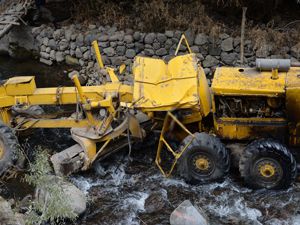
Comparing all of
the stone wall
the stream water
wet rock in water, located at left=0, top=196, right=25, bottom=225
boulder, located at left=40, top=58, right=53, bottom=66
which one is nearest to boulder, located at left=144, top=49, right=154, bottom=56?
the stone wall

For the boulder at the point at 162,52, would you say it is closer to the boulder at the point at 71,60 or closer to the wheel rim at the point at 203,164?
the boulder at the point at 71,60

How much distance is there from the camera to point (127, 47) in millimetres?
14672

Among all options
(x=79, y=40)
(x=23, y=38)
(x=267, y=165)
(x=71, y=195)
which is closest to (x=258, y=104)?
(x=267, y=165)

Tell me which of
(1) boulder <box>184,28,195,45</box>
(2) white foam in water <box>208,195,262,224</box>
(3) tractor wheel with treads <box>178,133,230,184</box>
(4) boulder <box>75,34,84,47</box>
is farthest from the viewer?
(4) boulder <box>75,34,84,47</box>

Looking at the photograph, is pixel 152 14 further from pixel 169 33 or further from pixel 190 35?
pixel 190 35

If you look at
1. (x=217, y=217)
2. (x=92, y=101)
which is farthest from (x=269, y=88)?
(x=92, y=101)

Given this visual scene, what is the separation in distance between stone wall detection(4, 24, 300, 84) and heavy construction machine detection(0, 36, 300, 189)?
421 centimetres

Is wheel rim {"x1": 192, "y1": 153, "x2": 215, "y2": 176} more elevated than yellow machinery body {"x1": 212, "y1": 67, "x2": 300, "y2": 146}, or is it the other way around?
yellow machinery body {"x1": 212, "y1": 67, "x2": 300, "y2": 146}

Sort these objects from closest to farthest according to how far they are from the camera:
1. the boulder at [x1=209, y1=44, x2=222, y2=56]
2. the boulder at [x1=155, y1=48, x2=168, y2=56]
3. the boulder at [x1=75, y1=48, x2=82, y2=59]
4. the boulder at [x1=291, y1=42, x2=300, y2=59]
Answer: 1. the boulder at [x1=291, y1=42, x2=300, y2=59]
2. the boulder at [x1=209, y1=44, x2=222, y2=56]
3. the boulder at [x1=155, y1=48, x2=168, y2=56]
4. the boulder at [x1=75, y1=48, x2=82, y2=59]

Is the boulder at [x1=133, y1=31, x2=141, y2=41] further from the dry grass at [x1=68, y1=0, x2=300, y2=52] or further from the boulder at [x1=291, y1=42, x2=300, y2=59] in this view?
the boulder at [x1=291, y1=42, x2=300, y2=59]

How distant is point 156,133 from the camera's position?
10.6 metres

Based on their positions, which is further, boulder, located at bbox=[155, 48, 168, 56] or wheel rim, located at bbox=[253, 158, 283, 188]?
boulder, located at bbox=[155, 48, 168, 56]

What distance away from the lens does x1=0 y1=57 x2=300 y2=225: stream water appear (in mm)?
8578

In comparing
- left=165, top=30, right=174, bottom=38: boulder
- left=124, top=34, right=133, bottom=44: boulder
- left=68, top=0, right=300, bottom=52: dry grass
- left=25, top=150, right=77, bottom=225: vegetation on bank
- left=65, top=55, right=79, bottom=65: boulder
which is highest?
left=68, top=0, right=300, bottom=52: dry grass
